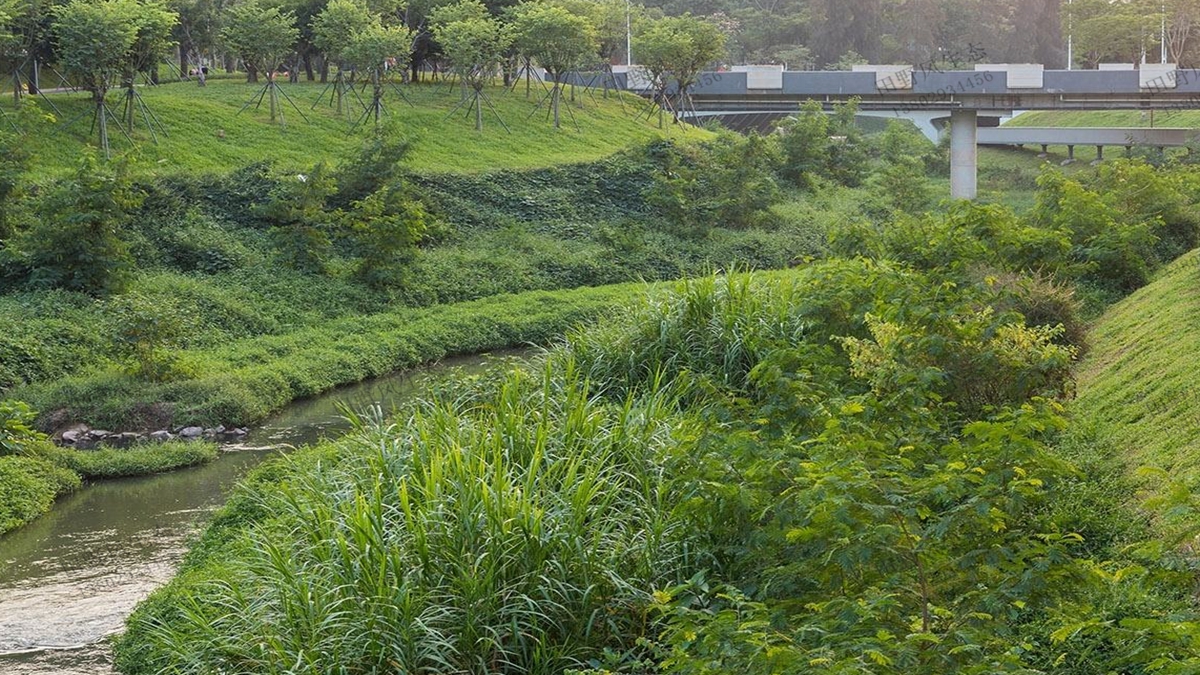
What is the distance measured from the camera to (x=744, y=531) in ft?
24.7

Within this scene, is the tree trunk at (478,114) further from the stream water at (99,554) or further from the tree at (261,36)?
the stream water at (99,554)

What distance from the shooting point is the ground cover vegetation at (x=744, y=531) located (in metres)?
5.89

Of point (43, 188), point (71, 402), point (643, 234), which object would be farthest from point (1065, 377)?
point (643, 234)

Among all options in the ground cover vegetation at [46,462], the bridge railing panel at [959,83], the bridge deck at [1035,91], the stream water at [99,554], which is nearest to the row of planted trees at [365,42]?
the bridge deck at [1035,91]

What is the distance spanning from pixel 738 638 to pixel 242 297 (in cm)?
1810

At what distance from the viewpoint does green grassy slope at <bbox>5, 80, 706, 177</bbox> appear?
2678 centimetres

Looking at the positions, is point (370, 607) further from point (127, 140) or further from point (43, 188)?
point (127, 140)

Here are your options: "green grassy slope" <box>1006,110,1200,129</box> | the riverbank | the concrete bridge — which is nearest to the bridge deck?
the concrete bridge

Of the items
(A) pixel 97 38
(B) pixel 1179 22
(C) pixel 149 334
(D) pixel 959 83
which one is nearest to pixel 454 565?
(C) pixel 149 334

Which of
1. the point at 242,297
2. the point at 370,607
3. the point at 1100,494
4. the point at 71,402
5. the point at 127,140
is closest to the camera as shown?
the point at 370,607

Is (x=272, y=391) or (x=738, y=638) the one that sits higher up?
(x=738, y=638)

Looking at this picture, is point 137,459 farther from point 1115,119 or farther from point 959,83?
point 1115,119

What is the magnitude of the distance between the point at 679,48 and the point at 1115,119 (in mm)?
23010

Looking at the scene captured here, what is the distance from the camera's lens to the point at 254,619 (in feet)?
25.8
